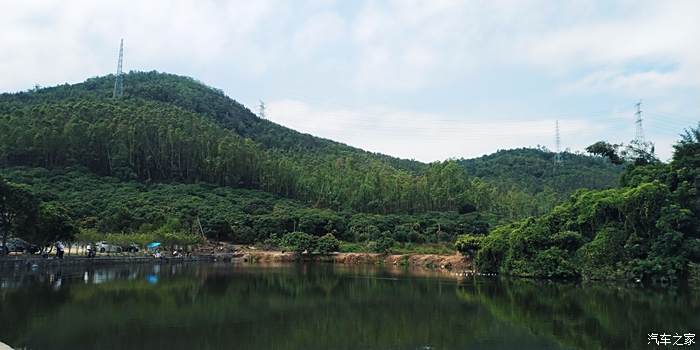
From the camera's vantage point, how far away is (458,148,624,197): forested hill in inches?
3890

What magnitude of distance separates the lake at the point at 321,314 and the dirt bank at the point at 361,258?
703 inches

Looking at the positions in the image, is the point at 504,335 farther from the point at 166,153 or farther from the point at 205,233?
the point at 166,153

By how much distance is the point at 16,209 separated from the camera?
30203 mm

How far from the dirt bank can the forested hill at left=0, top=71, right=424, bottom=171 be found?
59.7 m

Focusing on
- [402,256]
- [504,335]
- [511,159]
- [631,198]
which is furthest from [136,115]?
[511,159]

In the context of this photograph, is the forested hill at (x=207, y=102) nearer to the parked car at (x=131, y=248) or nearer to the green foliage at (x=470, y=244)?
the parked car at (x=131, y=248)

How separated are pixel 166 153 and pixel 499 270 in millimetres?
53147

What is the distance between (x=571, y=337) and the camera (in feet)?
54.4

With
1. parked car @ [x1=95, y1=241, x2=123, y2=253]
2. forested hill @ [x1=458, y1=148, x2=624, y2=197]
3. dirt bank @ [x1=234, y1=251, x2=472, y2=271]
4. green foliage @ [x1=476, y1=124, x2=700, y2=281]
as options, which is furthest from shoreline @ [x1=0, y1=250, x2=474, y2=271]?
forested hill @ [x1=458, y1=148, x2=624, y2=197]

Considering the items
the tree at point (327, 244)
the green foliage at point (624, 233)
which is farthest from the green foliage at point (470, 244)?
the tree at point (327, 244)

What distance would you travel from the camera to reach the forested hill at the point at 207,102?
4370 inches

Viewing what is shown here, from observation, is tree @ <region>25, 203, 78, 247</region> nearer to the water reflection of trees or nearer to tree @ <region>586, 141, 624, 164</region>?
the water reflection of trees

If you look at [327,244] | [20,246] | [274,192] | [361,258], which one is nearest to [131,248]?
[20,246]

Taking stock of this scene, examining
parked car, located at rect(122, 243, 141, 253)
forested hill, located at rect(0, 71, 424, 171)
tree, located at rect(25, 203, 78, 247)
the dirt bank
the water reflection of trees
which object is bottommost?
the water reflection of trees
